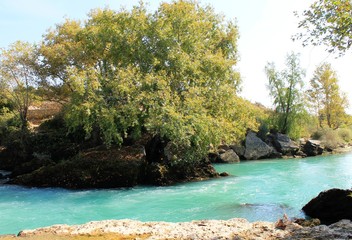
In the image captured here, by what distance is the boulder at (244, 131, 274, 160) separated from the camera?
3922 centimetres

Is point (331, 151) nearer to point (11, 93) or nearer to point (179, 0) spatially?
point (179, 0)

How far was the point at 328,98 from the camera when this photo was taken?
193ft

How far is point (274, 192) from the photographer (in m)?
18.1

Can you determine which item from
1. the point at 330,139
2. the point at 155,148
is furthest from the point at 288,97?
the point at 155,148

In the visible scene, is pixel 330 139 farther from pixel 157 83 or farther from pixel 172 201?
pixel 172 201

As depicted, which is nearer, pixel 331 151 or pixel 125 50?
pixel 125 50

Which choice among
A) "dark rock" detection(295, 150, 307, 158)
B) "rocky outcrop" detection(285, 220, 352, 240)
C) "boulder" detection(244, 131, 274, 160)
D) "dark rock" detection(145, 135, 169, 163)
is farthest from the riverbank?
"dark rock" detection(295, 150, 307, 158)

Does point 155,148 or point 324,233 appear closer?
point 324,233

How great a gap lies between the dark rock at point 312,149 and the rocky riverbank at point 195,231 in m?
34.4

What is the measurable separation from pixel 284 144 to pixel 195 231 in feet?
119

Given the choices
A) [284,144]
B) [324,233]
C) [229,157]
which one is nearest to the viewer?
[324,233]

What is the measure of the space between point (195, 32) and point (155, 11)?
349cm

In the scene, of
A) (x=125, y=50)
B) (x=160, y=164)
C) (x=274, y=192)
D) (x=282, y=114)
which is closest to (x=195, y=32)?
(x=125, y=50)

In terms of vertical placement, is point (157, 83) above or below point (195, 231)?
above
